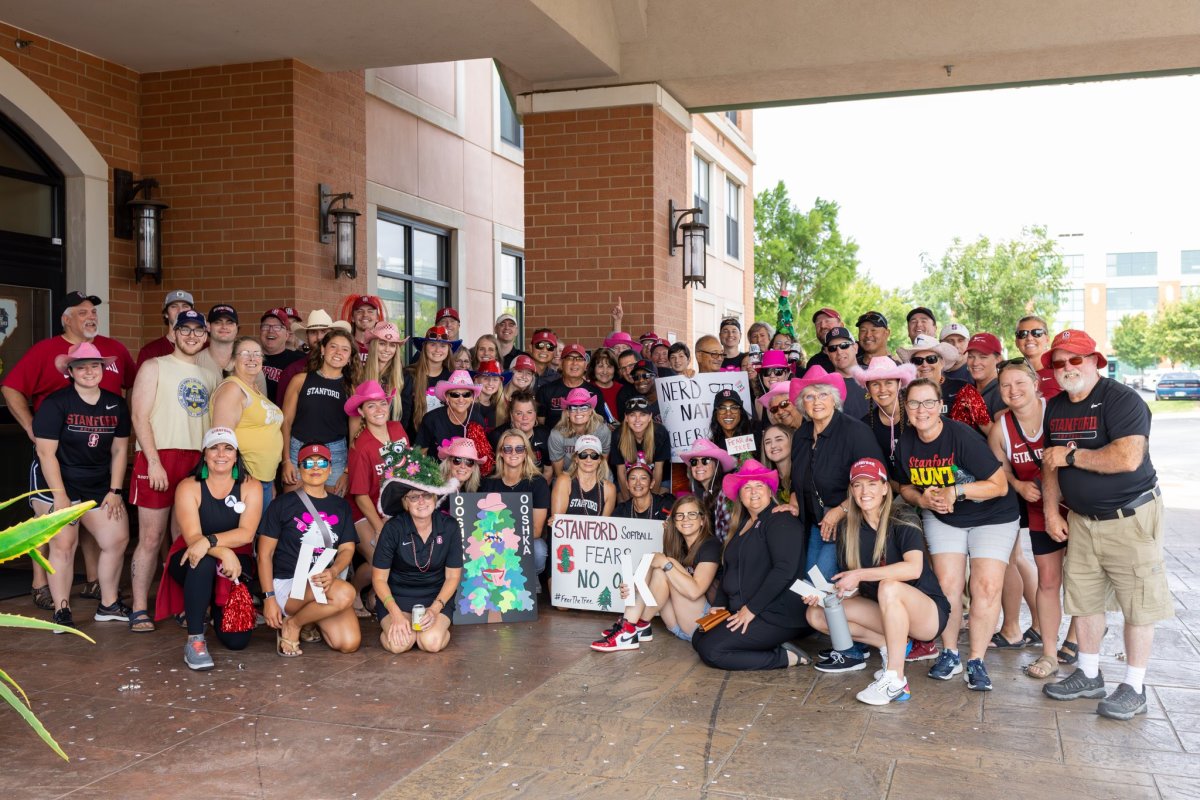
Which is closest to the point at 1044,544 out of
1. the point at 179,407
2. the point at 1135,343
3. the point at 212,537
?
the point at 212,537

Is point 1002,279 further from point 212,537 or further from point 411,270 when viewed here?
point 212,537

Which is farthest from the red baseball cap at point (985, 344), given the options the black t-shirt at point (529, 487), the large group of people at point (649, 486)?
the black t-shirt at point (529, 487)

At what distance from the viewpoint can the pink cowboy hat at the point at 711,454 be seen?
6.75 meters

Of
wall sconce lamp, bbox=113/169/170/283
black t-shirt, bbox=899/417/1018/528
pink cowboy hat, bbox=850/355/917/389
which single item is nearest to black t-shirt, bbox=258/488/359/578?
pink cowboy hat, bbox=850/355/917/389

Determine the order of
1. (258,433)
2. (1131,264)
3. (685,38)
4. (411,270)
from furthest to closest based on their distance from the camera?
(1131,264), (411,270), (685,38), (258,433)

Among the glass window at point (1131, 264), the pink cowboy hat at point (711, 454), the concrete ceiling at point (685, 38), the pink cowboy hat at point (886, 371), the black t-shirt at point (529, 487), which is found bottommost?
the black t-shirt at point (529, 487)

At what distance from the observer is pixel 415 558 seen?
20.9ft

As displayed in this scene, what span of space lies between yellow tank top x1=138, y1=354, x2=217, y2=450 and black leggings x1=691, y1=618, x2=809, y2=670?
339cm

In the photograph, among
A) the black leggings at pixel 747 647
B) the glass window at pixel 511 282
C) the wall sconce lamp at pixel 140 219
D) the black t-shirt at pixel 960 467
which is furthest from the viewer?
the glass window at pixel 511 282

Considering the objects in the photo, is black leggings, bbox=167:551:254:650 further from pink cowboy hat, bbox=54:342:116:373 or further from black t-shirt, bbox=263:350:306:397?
black t-shirt, bbox=263:350:306:397

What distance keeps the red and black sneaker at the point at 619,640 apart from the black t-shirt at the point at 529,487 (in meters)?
1.31

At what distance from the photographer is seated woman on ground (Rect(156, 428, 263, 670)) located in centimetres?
598

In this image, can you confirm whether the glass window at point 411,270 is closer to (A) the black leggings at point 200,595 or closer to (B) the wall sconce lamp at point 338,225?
(B) the wall sconce lamp at point 338,225

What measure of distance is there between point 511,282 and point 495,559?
8.87 meters
